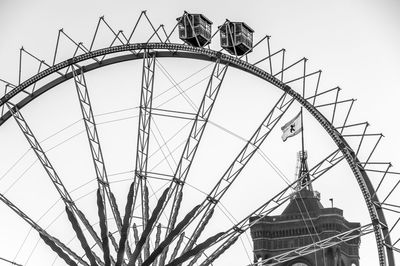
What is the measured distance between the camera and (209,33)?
162ft

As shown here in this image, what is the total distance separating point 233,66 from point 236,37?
10.2ft

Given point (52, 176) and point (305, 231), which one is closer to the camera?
point (52, 176)

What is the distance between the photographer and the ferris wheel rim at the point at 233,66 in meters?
43.2

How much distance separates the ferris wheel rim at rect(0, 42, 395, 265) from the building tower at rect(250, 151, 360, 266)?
214 feet

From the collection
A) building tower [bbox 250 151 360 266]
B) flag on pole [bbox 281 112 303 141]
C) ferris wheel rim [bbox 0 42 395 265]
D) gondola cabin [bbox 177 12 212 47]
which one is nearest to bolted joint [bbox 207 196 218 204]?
ferris wheel rim [bbox 0 42 395 265]

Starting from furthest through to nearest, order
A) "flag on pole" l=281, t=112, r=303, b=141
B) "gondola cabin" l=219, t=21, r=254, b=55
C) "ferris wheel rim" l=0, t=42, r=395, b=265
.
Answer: "flag on pole" l=281, t=112, r=303, b=141 → "gondola cabin" l=219, t=21, r=254, b=55 → "ferris wheel rim" l=0, t=42, r=395, b=265

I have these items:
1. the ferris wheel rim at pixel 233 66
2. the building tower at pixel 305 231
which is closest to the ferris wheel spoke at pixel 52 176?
the ferris wheel rim at pixel 233 66

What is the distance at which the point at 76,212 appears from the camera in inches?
1725

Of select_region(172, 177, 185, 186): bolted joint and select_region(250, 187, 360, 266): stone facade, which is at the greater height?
select_region(250, 187, 360, 266): stone facade

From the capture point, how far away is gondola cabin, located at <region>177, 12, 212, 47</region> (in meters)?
48.8

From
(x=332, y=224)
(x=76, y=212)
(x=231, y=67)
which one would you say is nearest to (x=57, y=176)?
(x=76, y=212)

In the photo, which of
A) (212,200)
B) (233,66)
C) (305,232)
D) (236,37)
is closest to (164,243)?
(212,200)

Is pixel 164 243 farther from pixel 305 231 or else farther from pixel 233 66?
pixel 305 231

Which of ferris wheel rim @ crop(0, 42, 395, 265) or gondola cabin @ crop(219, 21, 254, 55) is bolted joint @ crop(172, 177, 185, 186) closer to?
ferris wheel rim @ crop(0, 42, 395, 265)
